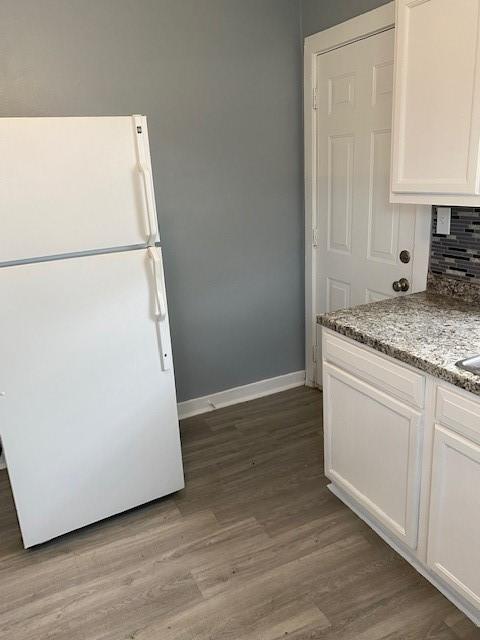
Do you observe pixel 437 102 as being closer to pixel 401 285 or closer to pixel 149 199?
pixel 401 285

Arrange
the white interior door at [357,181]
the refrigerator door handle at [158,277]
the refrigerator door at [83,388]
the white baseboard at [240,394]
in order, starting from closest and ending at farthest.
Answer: the refrigerator door at [83,388]
the refrigerator door handle at [158,277]
the white interior door at [357,181]
the white baseboard at [240,394]

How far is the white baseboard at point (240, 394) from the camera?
317 centimetres

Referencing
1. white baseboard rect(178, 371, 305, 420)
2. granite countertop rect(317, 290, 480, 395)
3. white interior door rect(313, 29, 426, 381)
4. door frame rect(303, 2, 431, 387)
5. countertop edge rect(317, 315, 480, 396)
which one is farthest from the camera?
white baseboard rect(178, 371, 305, 420)

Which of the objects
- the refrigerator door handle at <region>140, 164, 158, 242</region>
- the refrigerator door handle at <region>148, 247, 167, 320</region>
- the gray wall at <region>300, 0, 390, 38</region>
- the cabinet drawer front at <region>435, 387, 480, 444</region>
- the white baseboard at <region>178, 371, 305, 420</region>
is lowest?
the white baseboard at <region>178, 371, 305, 420</region>

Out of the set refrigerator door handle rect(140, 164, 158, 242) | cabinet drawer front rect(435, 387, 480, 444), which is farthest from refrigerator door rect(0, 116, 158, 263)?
cabinet drawer front rect(435, 387, 480, 444)

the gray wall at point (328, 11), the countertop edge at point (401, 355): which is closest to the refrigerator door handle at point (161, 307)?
the countertop edge at point (401, 355)

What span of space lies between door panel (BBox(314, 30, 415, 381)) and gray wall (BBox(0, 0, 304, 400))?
24 centimetres

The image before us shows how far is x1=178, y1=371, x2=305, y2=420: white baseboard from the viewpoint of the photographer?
3.17 meters

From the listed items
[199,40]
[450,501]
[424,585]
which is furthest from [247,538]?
[199,40]

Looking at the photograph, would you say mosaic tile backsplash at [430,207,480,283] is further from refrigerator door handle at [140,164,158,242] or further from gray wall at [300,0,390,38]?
refrigerator door handle at [140,164,158,242]

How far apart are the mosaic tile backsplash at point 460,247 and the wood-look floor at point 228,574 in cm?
119

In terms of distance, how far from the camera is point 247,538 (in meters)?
2.13

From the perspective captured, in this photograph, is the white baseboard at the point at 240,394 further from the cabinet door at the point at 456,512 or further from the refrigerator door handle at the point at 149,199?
the cabinet door at the point at 456,512

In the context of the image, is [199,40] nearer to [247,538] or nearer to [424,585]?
[247,538]
